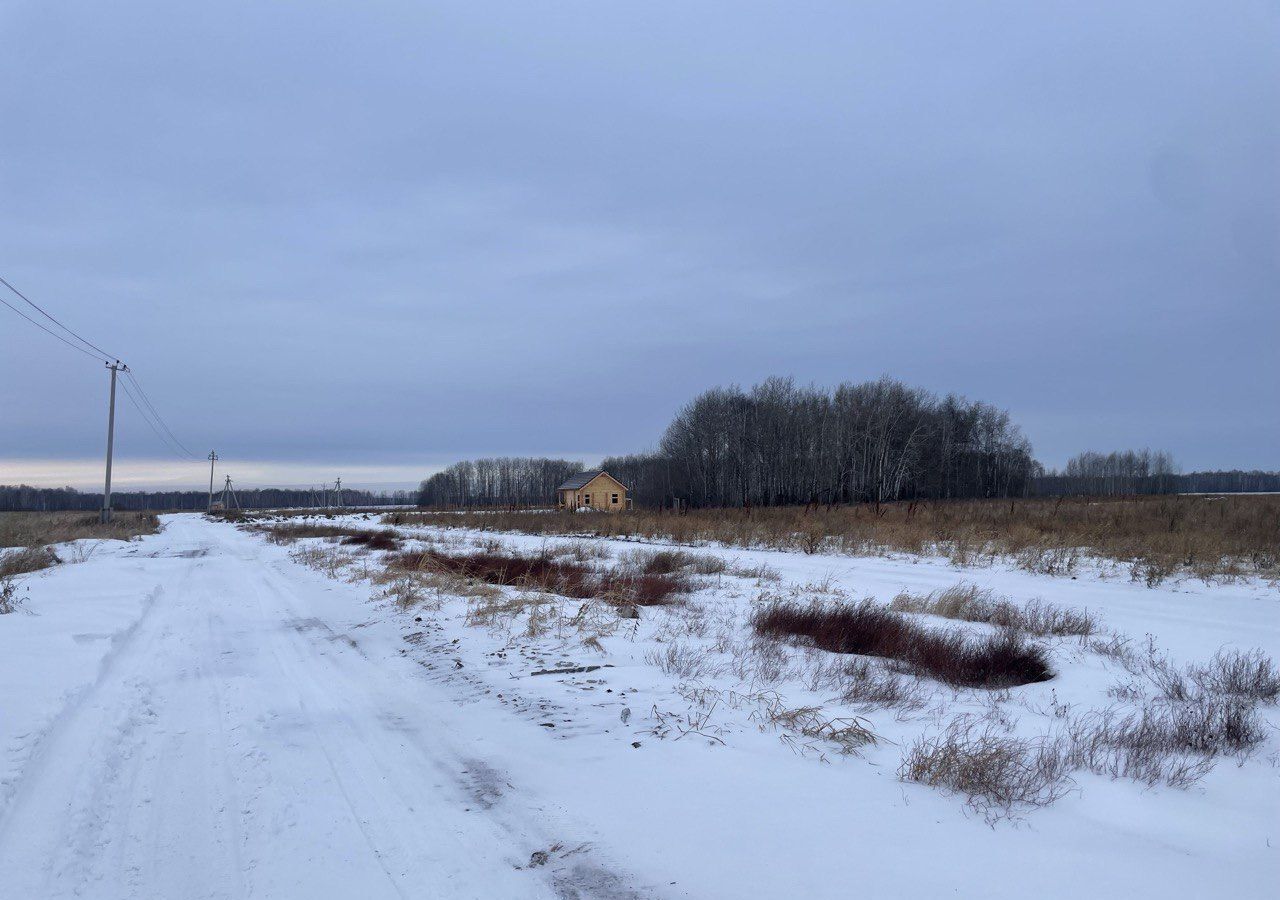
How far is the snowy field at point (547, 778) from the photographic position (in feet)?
10.2

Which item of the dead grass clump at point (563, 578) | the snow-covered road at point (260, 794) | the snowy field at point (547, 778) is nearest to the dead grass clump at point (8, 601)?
the snowy field at point (547, 778)

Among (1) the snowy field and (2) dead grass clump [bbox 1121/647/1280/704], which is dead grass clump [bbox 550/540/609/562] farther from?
(2) dead grass clump [bbox 1121/647/1280/704]

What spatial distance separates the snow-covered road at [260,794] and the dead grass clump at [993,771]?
7.24 feet

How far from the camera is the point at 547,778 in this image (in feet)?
13.7

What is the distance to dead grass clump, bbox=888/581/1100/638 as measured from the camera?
28.1 ft

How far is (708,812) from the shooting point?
3709mm

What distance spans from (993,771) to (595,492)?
2912 inches

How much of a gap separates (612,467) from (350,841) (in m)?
120

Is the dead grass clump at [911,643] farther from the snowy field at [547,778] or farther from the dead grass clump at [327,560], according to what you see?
the dead grass clump at [327,560]

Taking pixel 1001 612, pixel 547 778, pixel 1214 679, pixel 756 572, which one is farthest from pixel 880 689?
pixel 756 572

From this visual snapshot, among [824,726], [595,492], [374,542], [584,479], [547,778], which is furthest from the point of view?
[584,479]

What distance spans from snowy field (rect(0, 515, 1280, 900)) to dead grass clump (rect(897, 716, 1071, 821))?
0.09 meters

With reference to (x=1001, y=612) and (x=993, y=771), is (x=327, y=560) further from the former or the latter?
(x=993, y=771)

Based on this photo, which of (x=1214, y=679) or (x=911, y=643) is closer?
(x=1214, y=679)
